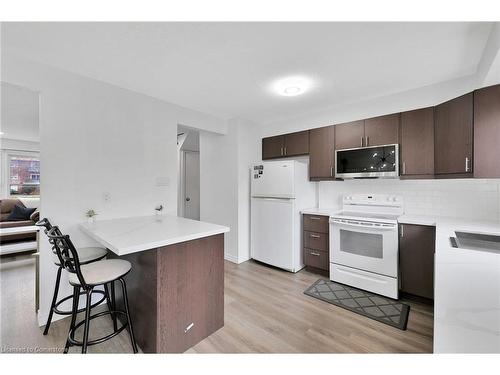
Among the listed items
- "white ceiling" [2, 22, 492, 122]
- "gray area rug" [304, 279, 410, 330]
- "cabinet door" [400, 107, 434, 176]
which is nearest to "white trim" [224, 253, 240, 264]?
"gray area rug" [304, 279, 410, 330]

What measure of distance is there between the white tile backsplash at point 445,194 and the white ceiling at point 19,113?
3795 millimetres

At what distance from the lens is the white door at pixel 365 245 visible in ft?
7.39

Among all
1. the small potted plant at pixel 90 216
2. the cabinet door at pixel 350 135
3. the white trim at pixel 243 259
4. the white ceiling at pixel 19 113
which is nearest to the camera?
the small potted plant at pixel 90 216

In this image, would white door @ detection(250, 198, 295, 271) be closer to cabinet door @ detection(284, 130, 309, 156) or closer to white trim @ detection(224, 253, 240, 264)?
white trim @ detection(224, 253, 240, 264)

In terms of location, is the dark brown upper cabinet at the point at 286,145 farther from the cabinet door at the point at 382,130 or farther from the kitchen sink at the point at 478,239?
the kitchen sink at the point at 478,239

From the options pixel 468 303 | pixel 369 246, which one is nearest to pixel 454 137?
pixel 369 246

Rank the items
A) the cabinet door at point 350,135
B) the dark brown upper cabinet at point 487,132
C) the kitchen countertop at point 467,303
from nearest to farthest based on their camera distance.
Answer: the kitchen countertop at point 467,303 < the dark brown upper cabinet at point 487,132 < the cabinet door at point 350,135

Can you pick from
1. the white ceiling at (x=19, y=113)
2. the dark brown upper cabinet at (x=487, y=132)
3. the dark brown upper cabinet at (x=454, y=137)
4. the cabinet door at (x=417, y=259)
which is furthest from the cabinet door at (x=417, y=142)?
the white ceiling at (x=19, y=113)

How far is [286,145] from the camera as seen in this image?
342 cm

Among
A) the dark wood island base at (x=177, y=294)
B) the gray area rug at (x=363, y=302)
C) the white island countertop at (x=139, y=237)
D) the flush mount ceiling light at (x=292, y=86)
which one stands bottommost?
the gray area rug at (x=363, y=302)

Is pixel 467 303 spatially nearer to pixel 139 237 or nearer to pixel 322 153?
pixel 139 237

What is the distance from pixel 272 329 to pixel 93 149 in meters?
2.39

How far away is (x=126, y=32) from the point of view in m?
1.50

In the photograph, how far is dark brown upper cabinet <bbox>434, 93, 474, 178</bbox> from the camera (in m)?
1.91
